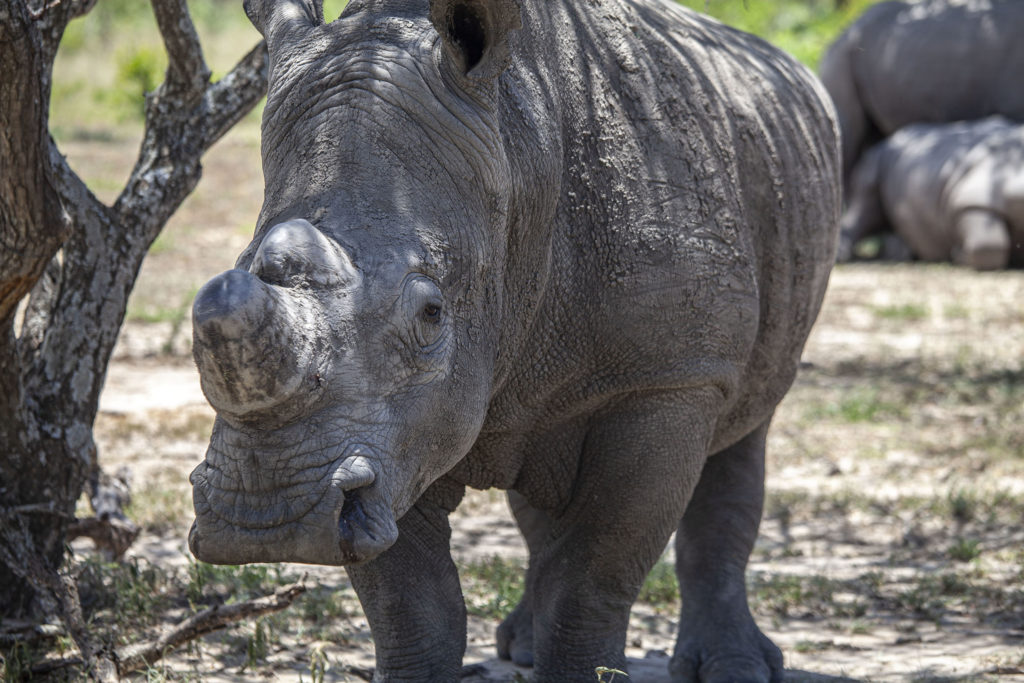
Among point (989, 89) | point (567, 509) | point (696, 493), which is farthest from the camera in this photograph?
point (989, 89)

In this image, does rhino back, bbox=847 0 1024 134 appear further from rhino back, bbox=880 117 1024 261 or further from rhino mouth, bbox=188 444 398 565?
rhino mouth, bbox=188 444 398 565

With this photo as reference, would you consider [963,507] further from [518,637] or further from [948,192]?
[948,192]

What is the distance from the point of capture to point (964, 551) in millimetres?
5895

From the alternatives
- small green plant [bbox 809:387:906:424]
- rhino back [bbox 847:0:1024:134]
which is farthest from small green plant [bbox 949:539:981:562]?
rhino back [bbox 847:0:1024:134]

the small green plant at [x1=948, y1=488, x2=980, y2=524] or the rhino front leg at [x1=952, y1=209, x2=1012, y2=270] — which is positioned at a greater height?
the rhino front leg at [x1=952, y1=209, x2=1012, y2=270]

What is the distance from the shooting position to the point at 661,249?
3.75 meters

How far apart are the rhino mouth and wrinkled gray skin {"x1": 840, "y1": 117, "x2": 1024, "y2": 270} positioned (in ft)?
39.0

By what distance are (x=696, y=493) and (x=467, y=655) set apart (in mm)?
997

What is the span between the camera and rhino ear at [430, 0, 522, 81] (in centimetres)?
303

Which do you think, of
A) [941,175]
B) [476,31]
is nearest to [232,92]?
[476,31]

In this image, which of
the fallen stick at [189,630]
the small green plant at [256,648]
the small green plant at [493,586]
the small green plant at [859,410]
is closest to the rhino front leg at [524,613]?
the small green plant at [493,586]

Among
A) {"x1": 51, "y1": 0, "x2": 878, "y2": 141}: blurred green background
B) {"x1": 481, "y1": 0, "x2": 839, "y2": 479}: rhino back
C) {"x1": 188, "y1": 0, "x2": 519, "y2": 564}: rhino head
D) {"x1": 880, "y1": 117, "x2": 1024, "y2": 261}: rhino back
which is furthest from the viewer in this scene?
{"x1": 51, "y1": 0, "x2": 878, "y2": 141}: blurred green background

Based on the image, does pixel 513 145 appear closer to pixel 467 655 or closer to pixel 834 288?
pixel 467 655

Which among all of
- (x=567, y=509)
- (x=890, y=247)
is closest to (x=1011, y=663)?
(x=567, y=509)
